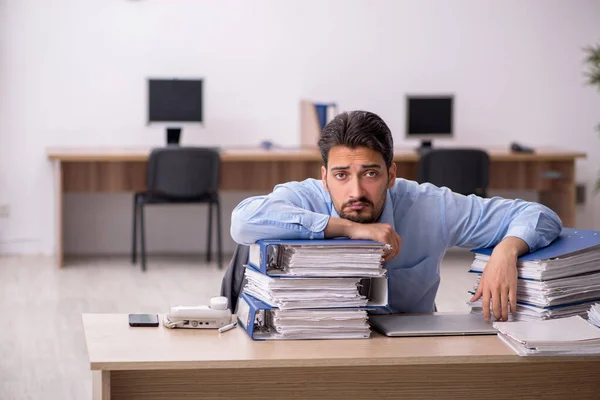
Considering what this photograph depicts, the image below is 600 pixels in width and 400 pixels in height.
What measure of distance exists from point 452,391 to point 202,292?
3.32 metres

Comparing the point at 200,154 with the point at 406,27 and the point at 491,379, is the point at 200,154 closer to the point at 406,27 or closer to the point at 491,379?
the point at 406,27

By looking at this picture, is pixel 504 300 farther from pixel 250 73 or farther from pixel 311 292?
pixel 250 73

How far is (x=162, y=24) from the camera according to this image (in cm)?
633

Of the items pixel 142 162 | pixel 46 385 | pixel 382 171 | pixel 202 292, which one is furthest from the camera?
pixel 142 162

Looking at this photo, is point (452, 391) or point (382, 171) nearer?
point (452, 391)

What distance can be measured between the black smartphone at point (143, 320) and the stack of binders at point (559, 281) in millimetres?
763

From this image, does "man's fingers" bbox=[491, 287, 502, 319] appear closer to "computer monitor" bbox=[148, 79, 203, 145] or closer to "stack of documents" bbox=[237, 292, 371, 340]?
"stack of documents" bbox=[237, 292, 371, 340]

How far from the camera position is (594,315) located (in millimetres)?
1885

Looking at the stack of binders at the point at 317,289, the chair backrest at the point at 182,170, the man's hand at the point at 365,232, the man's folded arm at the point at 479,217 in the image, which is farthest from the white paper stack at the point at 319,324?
the chair backrest at the point at 182,170

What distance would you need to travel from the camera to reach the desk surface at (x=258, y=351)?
1645 mm

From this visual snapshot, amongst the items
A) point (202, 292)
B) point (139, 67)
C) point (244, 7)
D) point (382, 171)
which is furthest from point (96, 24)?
point (382, 171)

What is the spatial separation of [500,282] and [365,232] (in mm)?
311

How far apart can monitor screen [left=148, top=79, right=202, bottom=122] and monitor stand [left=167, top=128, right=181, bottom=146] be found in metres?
0.07

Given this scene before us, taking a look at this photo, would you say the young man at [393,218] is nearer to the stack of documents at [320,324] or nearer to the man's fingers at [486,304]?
the man's fingers at [486,304]
